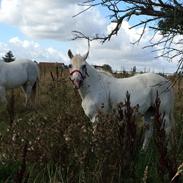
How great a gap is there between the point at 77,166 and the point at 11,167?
112cm

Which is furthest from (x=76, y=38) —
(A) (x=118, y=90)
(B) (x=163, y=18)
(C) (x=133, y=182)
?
(C) (x=133, y=182)

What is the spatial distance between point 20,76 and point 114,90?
8.03 m

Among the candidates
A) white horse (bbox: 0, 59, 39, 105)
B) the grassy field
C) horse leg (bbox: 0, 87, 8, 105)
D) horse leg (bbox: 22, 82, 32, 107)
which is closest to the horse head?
the grassy field

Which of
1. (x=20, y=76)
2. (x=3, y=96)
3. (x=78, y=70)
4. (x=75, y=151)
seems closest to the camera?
(x=75, y=151)

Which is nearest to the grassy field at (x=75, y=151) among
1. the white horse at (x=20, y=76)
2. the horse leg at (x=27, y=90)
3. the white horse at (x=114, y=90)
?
the white horse at (x=114, y=90)

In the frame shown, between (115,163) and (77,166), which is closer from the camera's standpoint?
(115,163)

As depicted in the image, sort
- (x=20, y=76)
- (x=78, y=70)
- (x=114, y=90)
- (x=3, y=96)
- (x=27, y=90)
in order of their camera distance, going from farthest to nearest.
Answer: (x=27, y=90) → (x=20, y=76) → (x=3, y=96) → (x=114, y=90) → (x=78, y=70)

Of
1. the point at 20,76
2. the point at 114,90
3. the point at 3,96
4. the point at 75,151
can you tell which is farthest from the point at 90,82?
the point at 20,76

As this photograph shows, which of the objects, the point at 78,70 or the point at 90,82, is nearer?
the point at 78,70

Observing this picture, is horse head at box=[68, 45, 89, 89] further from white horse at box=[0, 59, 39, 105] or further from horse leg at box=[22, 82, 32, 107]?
horse leg at box=[22, 82, 32, 107]

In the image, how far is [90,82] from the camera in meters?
8.89

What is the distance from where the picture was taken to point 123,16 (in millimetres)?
6637

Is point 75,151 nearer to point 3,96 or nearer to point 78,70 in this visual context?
point 78,70

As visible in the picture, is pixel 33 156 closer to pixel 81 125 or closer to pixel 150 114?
pixel 81 125
